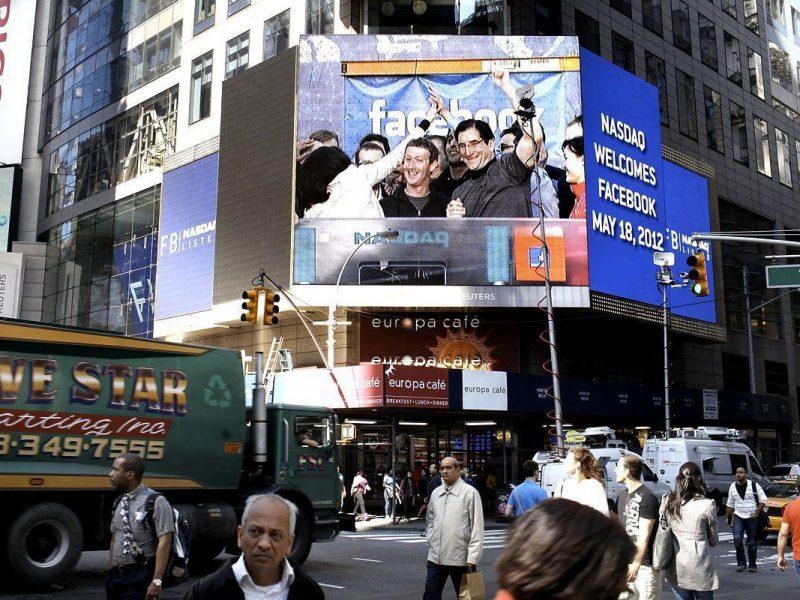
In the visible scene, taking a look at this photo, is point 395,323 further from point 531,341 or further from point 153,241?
point 153,241

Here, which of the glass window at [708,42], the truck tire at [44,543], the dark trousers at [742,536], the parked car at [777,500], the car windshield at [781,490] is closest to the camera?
the truck tire at [44,543]

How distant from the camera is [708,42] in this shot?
169ft

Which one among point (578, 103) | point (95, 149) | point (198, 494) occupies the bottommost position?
point (198, 494)

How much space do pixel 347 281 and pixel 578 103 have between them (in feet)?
39.5

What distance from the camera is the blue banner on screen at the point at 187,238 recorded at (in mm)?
41625

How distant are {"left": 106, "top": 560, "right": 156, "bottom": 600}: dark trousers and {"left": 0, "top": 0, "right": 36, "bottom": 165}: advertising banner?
60.3 m

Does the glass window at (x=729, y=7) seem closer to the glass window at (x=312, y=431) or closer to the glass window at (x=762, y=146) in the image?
the glass window at (x=762, y=146)

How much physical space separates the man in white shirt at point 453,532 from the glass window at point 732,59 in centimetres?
5015

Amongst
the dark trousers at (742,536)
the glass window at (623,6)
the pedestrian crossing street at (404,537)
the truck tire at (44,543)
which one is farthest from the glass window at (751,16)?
the truck tire at (44,543)

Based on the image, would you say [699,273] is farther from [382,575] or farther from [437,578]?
[437,578]

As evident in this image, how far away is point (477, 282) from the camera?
1391 inches

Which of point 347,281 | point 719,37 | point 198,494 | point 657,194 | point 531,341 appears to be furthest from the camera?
point 719,37

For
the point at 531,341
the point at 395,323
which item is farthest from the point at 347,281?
the point at 531,341

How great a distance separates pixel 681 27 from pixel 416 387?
97.1 feet
